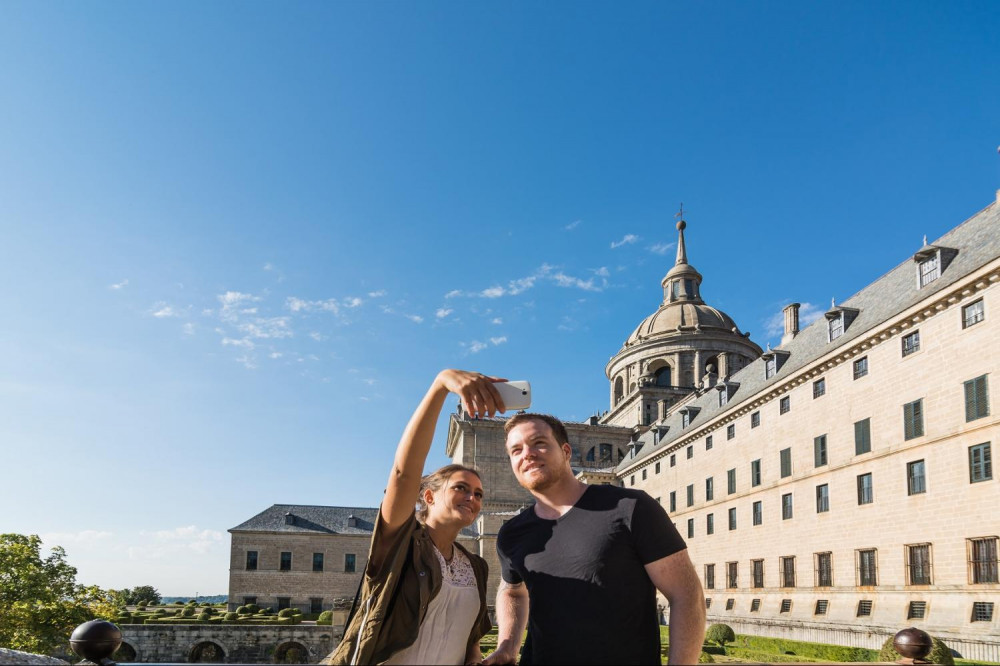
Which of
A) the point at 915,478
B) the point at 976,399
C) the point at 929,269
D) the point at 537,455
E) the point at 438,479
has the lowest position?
the point at 438,479

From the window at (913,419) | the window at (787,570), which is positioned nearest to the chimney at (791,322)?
the window at (787,570)

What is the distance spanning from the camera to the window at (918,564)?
23000mm

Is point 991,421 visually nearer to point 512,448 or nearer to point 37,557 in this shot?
point 512,448

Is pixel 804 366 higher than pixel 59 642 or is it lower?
higher

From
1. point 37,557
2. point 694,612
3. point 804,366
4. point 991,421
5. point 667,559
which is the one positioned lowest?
point 37,557

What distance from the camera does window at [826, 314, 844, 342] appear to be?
99.5 ft

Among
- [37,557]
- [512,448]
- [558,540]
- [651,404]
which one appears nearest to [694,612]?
[558,540]

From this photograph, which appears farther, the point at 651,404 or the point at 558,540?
the point at 651,404

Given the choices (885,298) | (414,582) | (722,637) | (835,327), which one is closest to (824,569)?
(722,637)

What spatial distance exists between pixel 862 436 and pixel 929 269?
6.41 meters

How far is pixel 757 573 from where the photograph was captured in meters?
33.5

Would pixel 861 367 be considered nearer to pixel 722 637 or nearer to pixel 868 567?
pixel 868 567

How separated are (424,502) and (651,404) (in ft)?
203

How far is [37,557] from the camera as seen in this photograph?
29.1m
